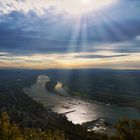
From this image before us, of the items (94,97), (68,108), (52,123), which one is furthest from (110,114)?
(94,97)

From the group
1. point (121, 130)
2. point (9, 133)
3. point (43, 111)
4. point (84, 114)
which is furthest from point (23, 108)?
point (9, 133)

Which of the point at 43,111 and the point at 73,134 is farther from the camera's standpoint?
the point at 43,111

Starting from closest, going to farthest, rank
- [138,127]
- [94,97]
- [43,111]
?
[138,127], [43,111], [94,97]

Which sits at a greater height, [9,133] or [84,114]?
[9,133]

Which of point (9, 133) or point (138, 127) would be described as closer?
point (9, 133)

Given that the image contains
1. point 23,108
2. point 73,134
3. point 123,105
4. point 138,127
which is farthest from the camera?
point 123,105

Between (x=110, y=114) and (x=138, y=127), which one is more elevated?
(x=138, y=127)

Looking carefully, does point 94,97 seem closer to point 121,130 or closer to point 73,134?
point 73,134

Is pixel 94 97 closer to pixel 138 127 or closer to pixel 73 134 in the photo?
pixel 73 134

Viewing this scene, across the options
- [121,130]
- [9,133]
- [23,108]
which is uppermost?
[9,133]
